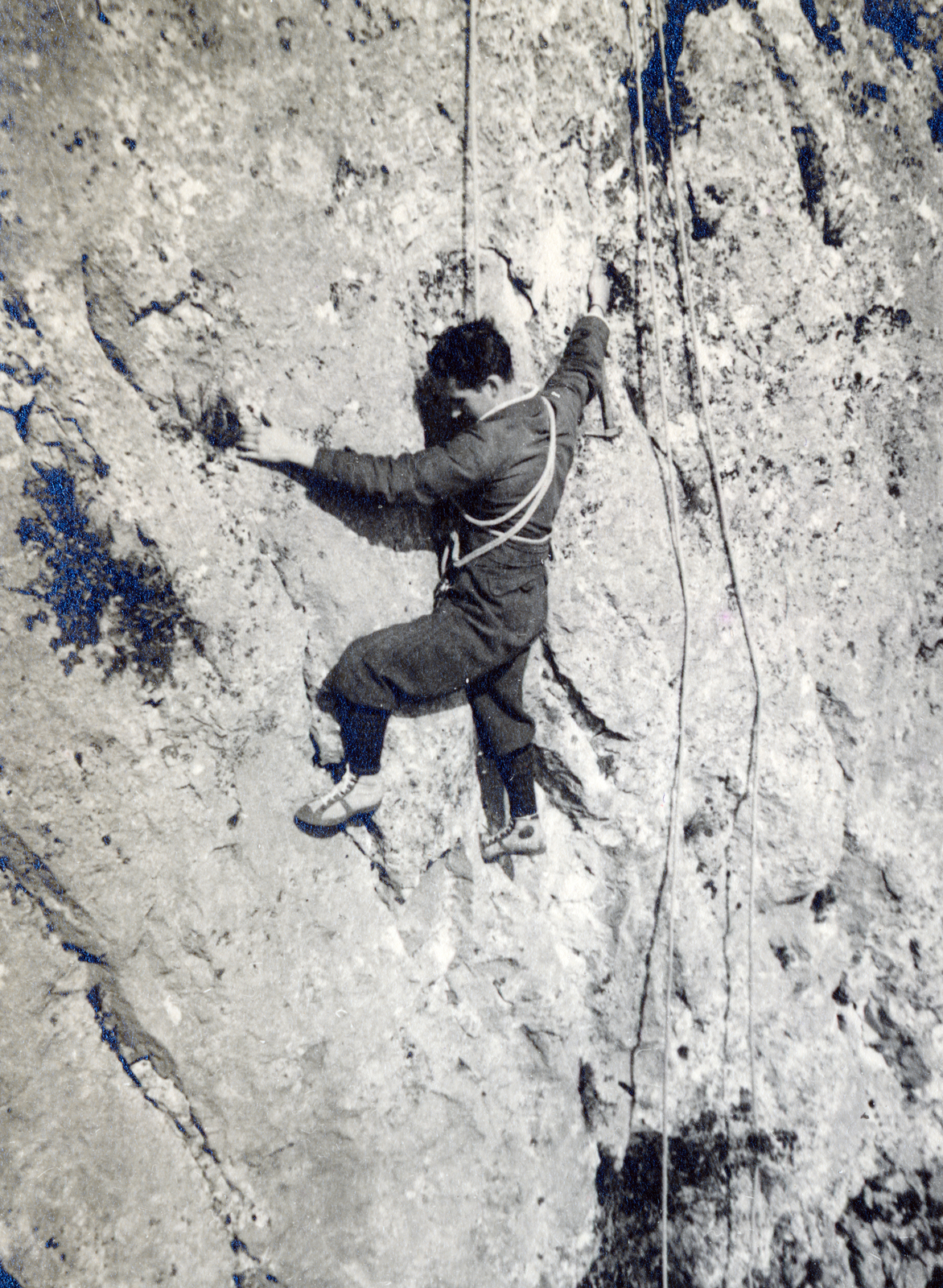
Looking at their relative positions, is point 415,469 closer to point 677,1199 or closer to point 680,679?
point 680,679

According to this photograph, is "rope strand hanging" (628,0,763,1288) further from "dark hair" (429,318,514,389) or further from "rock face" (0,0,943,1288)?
"dark hair" (429,318,514,389)

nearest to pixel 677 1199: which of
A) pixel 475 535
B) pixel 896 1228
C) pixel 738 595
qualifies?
pixel 896 1228

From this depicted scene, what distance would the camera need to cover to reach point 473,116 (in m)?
2.67

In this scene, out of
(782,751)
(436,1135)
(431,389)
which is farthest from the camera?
(782,751)

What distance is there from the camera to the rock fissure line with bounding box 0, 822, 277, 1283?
254 cm

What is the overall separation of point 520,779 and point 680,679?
932mm

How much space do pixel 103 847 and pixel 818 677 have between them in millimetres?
3373

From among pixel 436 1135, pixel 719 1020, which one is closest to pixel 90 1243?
pixel 436 1135

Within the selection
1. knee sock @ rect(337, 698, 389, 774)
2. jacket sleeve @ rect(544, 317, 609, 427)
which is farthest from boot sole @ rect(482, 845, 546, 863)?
jacket sleeve @ rect(544, 317, 609, 427)

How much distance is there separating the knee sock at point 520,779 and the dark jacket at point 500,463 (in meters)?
0.91

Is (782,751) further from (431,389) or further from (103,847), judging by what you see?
(103,847)

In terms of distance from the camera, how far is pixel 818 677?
3.37 metres

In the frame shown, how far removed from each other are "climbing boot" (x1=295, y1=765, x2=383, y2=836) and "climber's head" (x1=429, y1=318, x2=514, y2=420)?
161cm

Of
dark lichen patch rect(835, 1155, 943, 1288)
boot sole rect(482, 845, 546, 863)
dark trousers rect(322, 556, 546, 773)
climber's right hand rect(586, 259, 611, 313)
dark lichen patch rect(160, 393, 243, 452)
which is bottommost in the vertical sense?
dark lichen patch rect(835, 1155, 943, 1288)
